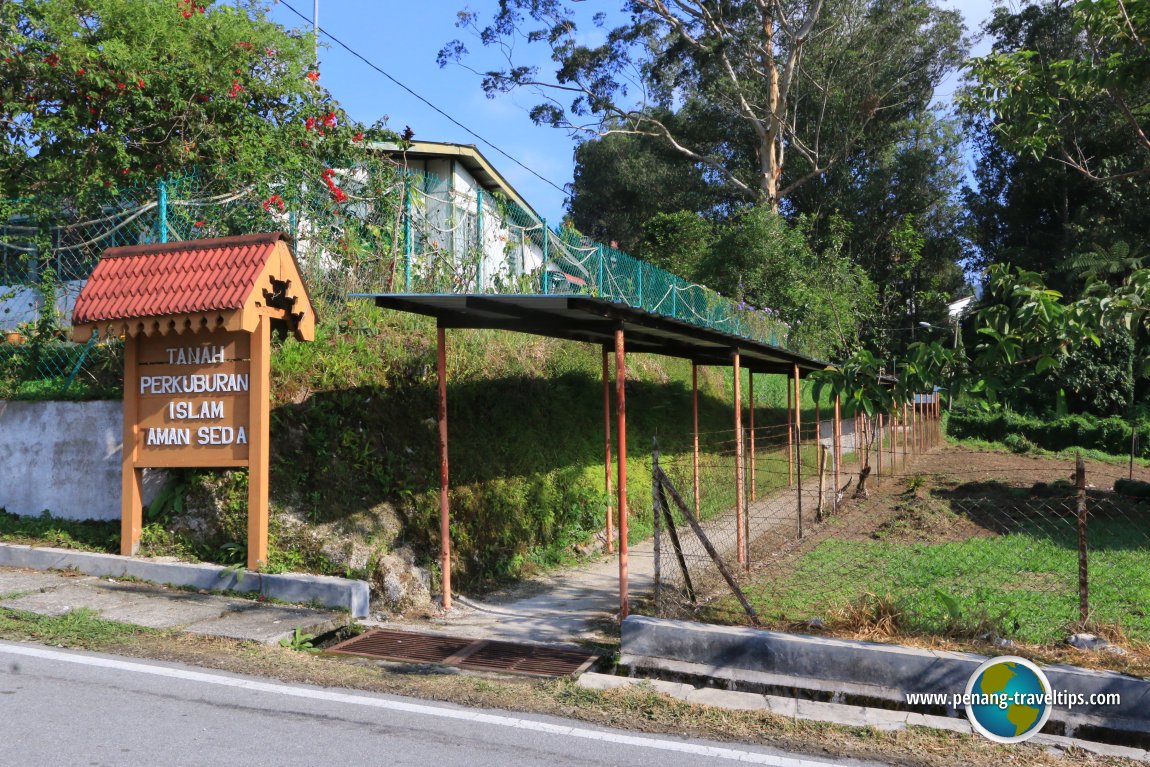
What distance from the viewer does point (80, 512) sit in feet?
29.0

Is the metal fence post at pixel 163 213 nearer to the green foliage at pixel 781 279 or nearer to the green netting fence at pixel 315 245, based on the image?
the green netting fence at pixel 315 245

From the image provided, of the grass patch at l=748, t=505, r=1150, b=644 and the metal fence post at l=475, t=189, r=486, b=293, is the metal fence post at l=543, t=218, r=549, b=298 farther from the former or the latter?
the grass patch at l=748, t=505, r=1150, b=644

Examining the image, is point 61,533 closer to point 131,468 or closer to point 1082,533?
point 131,468

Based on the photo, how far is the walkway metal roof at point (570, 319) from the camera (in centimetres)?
701

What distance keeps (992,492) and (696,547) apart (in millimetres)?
8289

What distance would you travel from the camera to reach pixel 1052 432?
34.7 meters

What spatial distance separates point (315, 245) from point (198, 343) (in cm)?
375

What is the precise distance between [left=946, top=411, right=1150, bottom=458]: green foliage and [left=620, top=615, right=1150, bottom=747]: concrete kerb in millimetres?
29287

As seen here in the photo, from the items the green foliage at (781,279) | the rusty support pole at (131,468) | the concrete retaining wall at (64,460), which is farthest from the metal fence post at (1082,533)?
the green foliage at (781,279)

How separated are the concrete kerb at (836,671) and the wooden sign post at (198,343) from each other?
3.74 meters

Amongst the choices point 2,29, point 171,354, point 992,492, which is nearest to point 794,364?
point 992,492

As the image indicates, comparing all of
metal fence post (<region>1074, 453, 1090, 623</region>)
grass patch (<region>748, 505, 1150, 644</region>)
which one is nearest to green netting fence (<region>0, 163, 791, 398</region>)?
grass patch (<region>748, 505, 1150, 644</region>)

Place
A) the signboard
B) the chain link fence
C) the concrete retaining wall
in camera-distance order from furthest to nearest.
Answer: the concrete retaining wall < the signboard < the chain link fence

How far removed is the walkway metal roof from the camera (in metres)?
7.01
